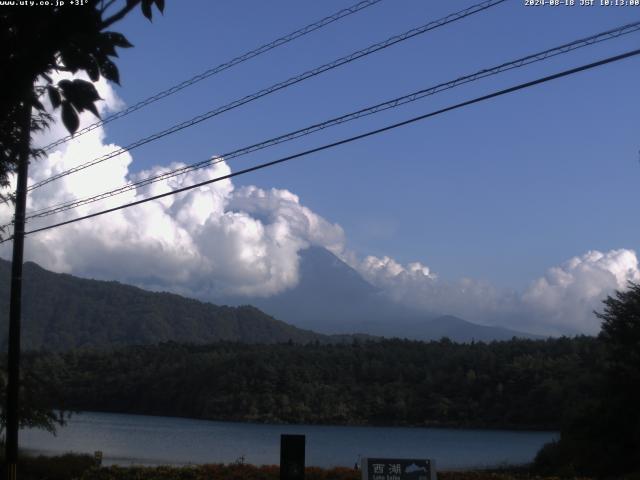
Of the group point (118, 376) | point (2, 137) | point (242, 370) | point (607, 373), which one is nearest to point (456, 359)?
point (242, 370)

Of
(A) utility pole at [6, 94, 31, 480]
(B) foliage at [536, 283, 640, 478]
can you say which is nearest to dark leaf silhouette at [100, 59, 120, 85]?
(A) utility pole at [6, 94, 31, 480]

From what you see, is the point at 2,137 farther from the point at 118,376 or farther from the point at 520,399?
the point at 118,376

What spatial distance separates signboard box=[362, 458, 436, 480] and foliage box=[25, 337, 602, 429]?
54026 mm

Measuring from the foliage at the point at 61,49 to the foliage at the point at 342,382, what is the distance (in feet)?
206

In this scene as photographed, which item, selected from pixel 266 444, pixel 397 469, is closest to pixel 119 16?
pixel 397 469

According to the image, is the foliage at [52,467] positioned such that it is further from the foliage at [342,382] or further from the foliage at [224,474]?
the foliage at [342,382]

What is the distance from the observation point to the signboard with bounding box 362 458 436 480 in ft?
40.3

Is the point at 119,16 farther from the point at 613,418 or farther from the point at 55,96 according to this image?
the point at 613,418

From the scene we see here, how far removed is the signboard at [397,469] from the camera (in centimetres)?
1228

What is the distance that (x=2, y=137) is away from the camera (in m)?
6.16

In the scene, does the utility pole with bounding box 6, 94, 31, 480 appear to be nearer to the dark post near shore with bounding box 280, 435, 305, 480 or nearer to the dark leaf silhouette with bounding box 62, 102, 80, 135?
the dark post near shore with bounding box 280, 435, 305, 480

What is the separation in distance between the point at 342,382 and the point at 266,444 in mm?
38610

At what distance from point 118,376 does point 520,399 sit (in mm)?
42363

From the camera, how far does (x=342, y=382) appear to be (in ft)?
284
